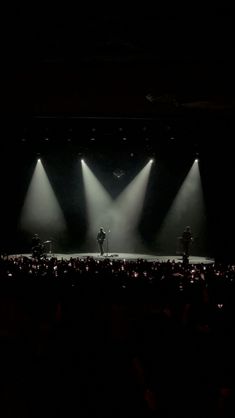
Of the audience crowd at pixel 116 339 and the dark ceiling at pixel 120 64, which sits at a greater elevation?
the dark ceiling at pixel 120 64

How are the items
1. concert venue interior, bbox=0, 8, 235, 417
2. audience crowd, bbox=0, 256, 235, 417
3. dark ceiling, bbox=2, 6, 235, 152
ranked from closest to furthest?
audience crowd, bbox=0, 256, 235, 417
concert venue interior, bbox=0, 8, 235, 417
dark ceiling, bbox=2, 6, 235, 152

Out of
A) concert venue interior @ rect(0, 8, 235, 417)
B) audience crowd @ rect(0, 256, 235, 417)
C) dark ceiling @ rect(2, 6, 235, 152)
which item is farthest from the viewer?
dark ceiling @ rect(2, 6, 235, 152)

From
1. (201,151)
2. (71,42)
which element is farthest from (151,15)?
(201,151)

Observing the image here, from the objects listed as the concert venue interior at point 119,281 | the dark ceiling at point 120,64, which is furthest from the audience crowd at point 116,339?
the dark ceiling at point 120,64

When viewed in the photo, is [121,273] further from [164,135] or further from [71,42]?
[164,135]

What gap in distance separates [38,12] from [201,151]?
14.3m

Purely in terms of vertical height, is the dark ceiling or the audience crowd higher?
the dark ceiling

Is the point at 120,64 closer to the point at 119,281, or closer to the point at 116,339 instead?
the point at 119,281

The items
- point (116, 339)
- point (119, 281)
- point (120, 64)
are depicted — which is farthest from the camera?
point (120, 64)

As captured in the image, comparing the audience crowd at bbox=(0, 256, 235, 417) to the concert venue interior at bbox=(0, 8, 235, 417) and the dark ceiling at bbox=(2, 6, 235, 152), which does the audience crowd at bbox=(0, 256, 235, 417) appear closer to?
the concert venue interior at bbox=(0, 8, 235, 417)

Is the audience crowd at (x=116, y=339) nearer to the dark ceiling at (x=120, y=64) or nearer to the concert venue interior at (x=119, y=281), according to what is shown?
the concert venue interior at (x=119, y=281)

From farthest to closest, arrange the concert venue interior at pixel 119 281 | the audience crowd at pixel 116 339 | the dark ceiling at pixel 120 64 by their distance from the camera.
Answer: the dark ceiling at pixel 120 64, the concert venue interior at pixel 119 281, the audience crowd at pixel 116 339

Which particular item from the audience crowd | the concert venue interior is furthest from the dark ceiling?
the audience crowd

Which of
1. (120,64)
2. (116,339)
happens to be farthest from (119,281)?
(120,64)
